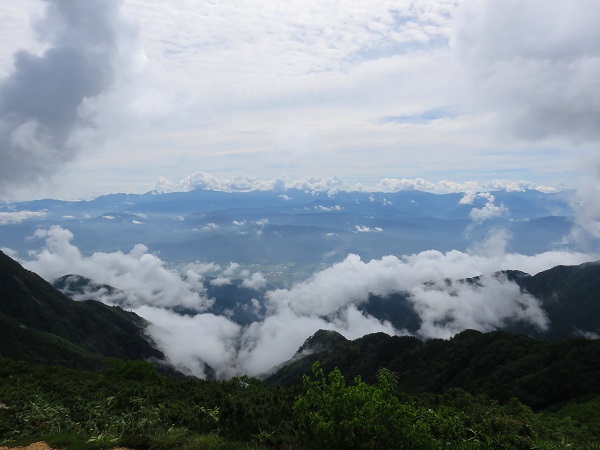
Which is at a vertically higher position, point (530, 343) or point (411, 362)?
point (530, 343)

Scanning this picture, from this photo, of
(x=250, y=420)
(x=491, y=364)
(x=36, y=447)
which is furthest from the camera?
(x=491, y=364)

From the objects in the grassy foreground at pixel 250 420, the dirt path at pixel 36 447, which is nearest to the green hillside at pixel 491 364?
the grassy foreground at pixel 250 420

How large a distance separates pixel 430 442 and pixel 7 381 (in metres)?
27.5

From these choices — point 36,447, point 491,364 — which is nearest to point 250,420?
point 36,447

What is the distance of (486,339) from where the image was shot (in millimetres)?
135250

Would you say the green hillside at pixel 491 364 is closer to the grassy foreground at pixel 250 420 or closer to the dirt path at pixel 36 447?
the grassy foreground at pixel 250 420

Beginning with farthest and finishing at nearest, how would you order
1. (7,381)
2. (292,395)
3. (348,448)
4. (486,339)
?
(486,339) < (7,381) < (292,395) < (348,448)

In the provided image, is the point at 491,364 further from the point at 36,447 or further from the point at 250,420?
the point at 36,447

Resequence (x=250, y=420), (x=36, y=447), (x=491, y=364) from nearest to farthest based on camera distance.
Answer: (x=36, y=447) → (x=250, y=420) → (x=491, y=364)

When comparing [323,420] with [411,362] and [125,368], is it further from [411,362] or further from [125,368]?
[411,362]

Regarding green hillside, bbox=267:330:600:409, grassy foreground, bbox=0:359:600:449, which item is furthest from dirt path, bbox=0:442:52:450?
green hillside, bbox=267:330:600:409

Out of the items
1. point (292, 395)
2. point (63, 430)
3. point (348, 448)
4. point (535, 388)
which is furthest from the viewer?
point (535, 388)

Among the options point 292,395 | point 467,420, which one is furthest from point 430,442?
point 292,395

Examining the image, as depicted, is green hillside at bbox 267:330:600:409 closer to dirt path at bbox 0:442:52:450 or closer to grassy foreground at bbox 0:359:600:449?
grassy foreground at bbox 0:359:600:449
